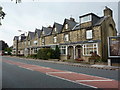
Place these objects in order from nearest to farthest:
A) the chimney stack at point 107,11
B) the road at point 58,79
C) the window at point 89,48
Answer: the road at point 58,79 < the window at point 89,48 < the chimney stack at point 107,11

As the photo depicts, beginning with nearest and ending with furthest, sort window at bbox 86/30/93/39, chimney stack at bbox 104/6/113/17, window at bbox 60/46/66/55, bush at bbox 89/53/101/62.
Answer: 1. bush at bbox 89/53/101/62
2. window at bbox 86/30/93/39
3. chimney stack at bbox 104/6/113/17
4. window at bbox 60/46/66/55

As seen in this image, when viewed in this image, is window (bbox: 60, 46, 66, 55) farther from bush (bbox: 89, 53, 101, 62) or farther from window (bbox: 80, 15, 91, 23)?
bush (bbox: 89, 53, 101, 62)

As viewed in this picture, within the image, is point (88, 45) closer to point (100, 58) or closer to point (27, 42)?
point (100, 58)

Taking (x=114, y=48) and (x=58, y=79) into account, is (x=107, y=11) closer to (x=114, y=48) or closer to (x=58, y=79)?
(x=114, y=48)

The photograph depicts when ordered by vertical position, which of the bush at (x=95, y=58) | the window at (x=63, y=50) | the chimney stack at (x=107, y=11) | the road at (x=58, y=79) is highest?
the chimney stack at (x=107, y=11)

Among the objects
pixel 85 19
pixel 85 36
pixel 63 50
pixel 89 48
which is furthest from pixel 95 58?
pixel 63 50

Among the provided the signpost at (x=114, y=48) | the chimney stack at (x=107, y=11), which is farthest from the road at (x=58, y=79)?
the chimney stack at (x=107, y=11)

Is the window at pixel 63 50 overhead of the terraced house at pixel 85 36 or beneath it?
beneath

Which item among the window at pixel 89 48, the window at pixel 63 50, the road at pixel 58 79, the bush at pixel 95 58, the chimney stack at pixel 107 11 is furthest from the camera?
the window at pixel 63 50

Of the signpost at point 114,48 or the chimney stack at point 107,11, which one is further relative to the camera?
the chimney stack at point 107,11

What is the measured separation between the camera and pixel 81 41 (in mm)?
29141

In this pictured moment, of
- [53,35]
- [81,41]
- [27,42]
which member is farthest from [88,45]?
[27,42]

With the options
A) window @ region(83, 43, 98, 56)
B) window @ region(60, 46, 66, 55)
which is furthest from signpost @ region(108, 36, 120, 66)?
window @ region(60, 46, 66, 55)

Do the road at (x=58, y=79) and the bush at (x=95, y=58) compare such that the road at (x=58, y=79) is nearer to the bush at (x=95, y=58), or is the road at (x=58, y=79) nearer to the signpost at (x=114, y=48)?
the signpost at (x=114, y=48)
